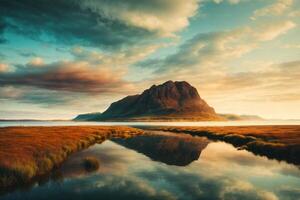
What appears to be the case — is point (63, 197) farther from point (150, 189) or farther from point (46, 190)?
point (150, 189)

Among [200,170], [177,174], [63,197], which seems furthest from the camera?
[200,170]

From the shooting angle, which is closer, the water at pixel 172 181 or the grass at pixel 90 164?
the water at pixel 172 181

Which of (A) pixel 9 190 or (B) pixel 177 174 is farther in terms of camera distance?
(B) pixel 177 174

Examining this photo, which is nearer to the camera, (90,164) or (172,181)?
(172,181)

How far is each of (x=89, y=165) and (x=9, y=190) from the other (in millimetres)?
14373

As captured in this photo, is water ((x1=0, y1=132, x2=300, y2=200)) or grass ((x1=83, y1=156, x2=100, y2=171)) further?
grass ((x1=83, y1=156, x2=100, y2=171))

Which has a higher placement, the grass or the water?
the grass

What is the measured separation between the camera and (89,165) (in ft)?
126

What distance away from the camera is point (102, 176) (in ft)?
106

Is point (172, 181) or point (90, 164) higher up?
point (90, 164)

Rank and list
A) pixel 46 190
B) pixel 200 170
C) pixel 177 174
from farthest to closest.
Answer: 1. pixel 200 170
2. pixel 177 174
3. pixel 46 190

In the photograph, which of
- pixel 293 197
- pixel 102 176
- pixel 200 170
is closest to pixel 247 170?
pixel 200 170

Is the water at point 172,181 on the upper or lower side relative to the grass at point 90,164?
lower

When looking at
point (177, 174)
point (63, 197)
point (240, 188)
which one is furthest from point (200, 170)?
point (63, 197)
